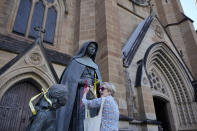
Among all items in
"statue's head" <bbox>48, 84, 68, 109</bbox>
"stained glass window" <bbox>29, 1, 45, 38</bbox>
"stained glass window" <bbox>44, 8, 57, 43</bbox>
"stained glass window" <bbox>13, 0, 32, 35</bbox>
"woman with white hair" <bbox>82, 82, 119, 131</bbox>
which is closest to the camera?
"statue's head" <bbox>48, 84, 68, 109</bbox>

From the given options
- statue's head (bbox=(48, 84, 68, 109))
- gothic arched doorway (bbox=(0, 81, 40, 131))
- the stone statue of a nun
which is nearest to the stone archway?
the stone statue of a nun

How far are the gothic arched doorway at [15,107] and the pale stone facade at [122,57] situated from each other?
0.38m

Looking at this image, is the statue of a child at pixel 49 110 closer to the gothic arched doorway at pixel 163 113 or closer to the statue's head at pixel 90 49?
the statue's head at pixel 90 49

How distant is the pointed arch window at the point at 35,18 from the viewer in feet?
22.3

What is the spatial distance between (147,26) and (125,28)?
1612 mm

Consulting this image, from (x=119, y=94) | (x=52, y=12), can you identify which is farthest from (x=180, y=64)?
(x=52, y=12)

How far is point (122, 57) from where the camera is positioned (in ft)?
23.9

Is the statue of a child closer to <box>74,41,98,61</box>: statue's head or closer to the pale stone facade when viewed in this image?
<box>74,41,98,61</box>: statue's head

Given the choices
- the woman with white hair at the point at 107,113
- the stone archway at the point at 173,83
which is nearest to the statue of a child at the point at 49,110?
the woman with white hair at the point at 107,113

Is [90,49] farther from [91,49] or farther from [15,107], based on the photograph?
[15,107]

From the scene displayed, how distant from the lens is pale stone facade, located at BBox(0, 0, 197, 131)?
17.9ft

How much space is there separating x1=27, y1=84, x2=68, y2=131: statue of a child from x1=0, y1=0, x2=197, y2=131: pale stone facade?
12.8 feet

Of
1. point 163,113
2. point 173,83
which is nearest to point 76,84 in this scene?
point 163,113

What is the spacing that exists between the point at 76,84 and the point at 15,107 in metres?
3.71
